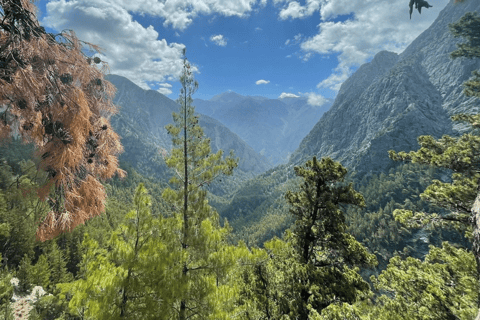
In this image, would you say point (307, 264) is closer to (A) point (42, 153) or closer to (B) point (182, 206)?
(B) point (182, 206)

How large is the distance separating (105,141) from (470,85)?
2002 centimetres

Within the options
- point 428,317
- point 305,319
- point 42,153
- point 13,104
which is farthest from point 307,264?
point 13,104

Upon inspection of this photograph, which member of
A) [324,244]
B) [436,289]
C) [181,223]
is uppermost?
[181,223]

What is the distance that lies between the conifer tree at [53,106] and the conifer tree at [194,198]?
3050mm

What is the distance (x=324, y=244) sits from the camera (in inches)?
367

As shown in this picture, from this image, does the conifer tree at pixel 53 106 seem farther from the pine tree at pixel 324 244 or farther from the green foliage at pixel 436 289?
the pine tree at pixel 324 244

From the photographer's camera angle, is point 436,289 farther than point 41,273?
No

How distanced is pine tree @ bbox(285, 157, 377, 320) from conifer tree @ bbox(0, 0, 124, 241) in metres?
8.01

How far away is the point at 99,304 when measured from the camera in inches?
170

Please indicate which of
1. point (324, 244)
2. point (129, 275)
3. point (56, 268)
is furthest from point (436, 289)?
point (56, 268)

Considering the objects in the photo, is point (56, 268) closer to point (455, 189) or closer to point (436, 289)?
point (436, 289)

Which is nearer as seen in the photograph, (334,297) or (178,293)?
(178,293)

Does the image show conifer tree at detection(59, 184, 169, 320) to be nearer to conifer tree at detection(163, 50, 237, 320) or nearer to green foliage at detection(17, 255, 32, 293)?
conifer tree at detection(163, 50, 237, 320)

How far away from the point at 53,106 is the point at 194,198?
4.89m
